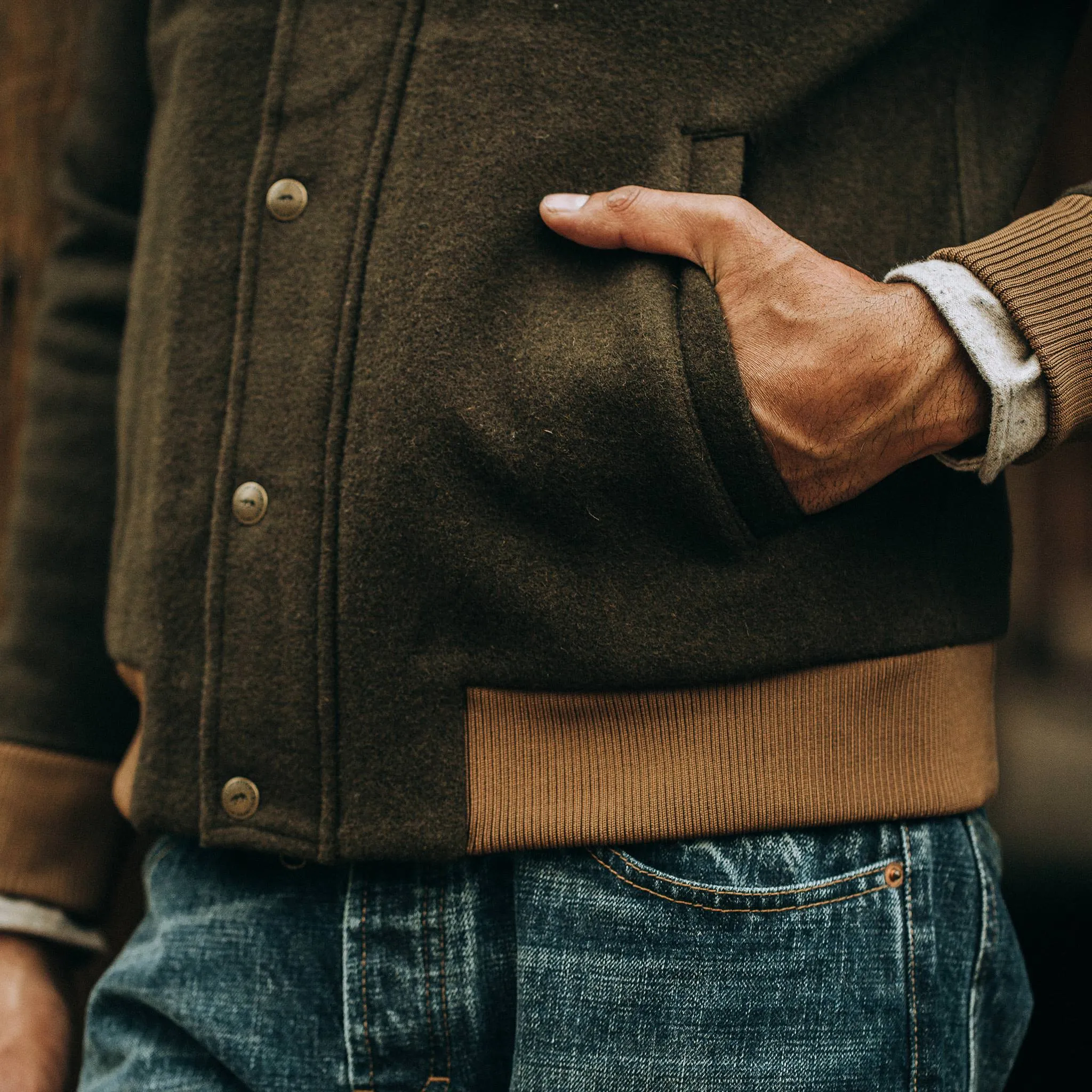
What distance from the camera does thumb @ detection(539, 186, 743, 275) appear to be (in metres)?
0.74

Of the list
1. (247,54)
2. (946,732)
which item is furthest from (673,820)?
(247,54)

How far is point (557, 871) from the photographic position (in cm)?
77

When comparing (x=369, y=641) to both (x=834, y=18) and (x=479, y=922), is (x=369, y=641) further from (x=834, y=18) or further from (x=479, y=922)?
(x=834, y=18)

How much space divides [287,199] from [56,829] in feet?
2.39

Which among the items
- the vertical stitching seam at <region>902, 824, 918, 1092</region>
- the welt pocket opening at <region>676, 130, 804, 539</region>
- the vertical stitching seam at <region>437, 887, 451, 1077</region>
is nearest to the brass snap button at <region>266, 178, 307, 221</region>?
the welt pocket opening at <region>676, 130, 804, 539</region>

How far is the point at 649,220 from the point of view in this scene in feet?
2.47

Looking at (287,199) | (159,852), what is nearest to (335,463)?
(287,199)

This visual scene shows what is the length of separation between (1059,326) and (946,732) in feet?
1.10

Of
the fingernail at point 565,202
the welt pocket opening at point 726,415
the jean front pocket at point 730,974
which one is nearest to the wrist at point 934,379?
the welt pocket opening at point 726,415

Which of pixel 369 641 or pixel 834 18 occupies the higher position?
pixel 834 18

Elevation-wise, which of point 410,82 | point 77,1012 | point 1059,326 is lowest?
point 77,1012

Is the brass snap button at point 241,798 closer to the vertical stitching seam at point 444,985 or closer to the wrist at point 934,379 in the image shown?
the vertical stitching seam at point 444,985

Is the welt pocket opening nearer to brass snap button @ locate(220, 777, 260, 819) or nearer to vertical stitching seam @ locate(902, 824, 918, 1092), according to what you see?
vertical stitching seam @ locate(902, 824, 918, 1092)

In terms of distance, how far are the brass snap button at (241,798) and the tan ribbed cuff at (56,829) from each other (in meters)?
0.40
